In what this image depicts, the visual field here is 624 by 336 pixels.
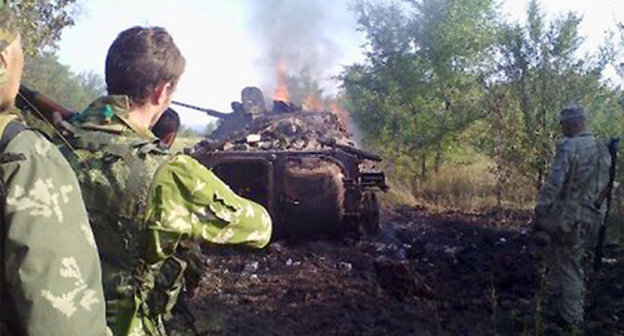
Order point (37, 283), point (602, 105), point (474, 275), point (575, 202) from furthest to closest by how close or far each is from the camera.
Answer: point (602, 105), point (474, 275), point (575, 202), point (37, 283)

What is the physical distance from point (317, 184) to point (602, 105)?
7600 millimetres

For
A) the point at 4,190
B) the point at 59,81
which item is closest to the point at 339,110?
the point at 59,81

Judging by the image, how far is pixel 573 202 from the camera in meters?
6.17

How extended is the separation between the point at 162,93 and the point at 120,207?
17.4 inches

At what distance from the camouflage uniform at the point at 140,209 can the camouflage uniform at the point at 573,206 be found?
4.44m

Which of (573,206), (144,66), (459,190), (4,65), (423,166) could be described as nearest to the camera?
(4,65)

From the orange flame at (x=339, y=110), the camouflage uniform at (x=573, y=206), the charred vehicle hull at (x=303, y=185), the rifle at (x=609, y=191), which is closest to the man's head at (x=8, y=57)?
the camouflage uniform at (x=573, y=206)

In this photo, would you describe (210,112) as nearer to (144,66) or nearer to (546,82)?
(546,82)

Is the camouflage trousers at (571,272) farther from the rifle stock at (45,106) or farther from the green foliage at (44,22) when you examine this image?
the green foliage at (44,22)

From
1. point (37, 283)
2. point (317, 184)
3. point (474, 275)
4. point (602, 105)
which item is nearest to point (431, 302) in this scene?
point (474, 275)

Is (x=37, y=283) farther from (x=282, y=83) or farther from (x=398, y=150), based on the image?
(x=282, y=83)

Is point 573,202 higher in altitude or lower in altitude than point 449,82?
lower

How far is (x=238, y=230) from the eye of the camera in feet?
7.81

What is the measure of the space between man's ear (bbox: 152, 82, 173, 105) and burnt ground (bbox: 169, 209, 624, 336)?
151 cm
